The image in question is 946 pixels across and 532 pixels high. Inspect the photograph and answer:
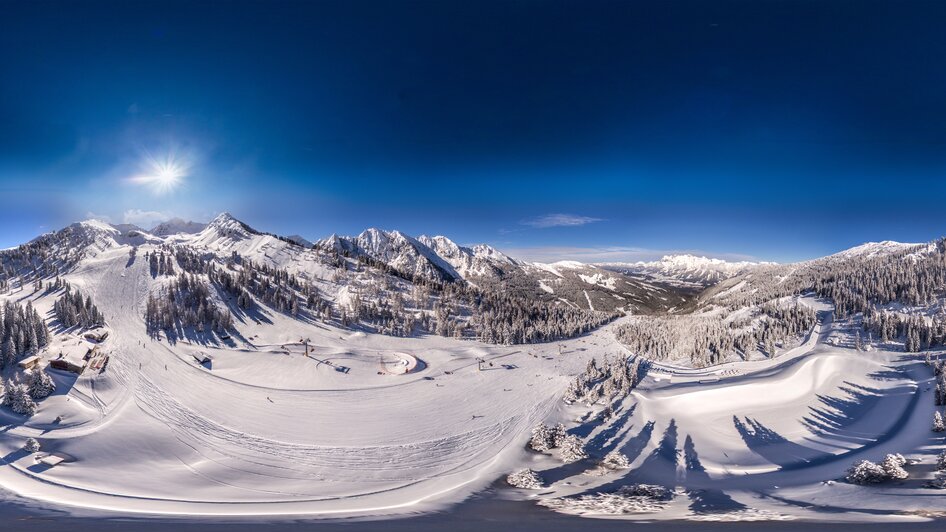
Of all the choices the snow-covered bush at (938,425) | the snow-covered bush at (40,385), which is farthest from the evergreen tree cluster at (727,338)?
the snow-covered bush at (40,385)

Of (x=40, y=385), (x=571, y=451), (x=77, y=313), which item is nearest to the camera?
(x=571, y=451)

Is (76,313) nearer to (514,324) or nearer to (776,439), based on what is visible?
(514,324)

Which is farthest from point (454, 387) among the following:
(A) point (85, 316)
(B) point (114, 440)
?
(A) point (85, 316)

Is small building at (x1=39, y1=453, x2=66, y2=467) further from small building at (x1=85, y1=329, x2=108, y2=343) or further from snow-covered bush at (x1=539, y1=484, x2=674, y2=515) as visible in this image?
small building at (x1=85, y1=329, x2=108, y2=343)

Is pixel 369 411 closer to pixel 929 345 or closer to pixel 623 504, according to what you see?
pixel 623 504

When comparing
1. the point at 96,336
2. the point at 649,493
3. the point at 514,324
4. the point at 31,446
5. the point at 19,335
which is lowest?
the point at 31,446

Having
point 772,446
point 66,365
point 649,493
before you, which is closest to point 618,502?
point 649,493
